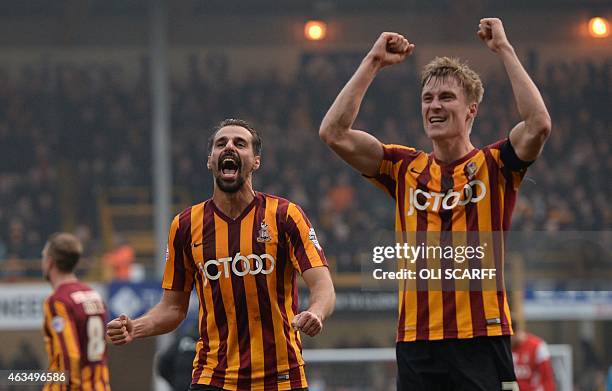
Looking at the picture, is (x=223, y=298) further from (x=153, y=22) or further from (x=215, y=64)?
(x=215, y=64)

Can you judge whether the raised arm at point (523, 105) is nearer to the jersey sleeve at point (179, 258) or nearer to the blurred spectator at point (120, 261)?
the jersey sleeve at point (179, 258)

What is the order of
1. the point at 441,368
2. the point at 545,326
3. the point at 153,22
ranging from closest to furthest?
the point at 441,368
the point at 545,326
the point at 153,22

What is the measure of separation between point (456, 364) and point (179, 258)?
1.25 metres

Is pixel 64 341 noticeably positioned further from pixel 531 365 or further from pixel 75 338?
pixel 531 365

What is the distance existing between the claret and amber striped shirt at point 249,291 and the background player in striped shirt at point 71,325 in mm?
2238

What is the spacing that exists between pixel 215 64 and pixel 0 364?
6805 millimetres

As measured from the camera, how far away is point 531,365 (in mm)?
9312

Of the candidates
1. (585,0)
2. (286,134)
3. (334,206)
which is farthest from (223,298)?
(585,0)

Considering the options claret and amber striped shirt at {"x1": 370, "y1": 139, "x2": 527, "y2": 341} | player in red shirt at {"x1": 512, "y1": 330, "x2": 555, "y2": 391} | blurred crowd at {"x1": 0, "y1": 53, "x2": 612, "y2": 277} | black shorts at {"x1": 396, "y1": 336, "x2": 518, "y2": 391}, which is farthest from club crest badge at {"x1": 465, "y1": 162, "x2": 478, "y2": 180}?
blurred crowd at {"x1": 0, "y1": 53, "x2": 612, "y2": 277}

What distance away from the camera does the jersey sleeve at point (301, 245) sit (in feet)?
15.6

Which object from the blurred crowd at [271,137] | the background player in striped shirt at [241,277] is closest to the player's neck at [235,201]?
the background player in striped shirt at [241,277]

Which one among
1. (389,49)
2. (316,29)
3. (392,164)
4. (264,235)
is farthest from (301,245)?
(316,29)

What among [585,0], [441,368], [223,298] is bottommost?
[441,368]

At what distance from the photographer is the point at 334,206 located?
18.4 m
